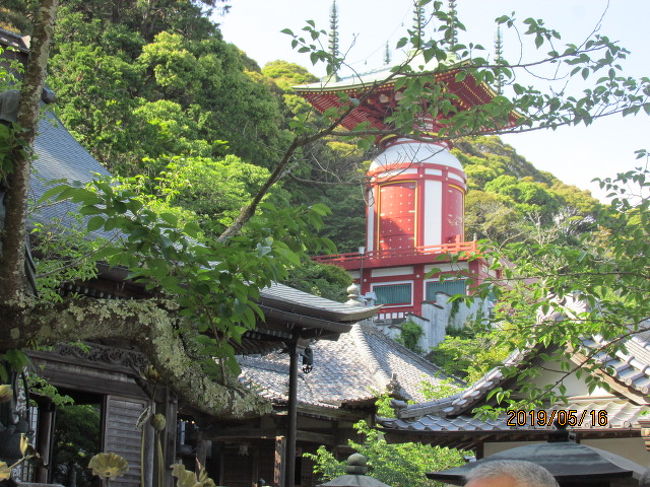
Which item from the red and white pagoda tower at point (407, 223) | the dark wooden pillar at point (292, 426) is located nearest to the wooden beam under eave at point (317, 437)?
the dark wooden pillar at point (292, 426)

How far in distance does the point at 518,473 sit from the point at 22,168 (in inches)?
95.9

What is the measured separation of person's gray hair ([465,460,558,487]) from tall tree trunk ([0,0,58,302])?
6.50 ft

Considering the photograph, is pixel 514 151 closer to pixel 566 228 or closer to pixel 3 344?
pixel 566 228

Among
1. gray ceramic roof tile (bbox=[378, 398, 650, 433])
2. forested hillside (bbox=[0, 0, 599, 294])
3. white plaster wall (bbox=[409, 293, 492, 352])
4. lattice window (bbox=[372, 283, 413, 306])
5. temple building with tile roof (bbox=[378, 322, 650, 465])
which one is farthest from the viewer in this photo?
lattice window (bbox=[372, 283, 413, 306])

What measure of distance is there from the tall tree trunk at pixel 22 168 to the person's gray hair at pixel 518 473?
6.50 feet

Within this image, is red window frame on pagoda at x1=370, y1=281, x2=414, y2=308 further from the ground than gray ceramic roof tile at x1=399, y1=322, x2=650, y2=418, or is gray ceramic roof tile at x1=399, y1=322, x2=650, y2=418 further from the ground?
red window frame on pagoda at x1=370, y1=281, x2=414, y2=308

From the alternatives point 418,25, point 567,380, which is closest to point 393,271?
point 567,380

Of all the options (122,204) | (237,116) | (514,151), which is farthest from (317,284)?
(514,151)

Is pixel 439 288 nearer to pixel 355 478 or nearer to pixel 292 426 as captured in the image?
pixel 292 426

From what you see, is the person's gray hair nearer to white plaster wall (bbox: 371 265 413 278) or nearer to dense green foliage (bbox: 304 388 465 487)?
dense green foliage (bbox: 304 388 465 487)

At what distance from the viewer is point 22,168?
3.67 meters

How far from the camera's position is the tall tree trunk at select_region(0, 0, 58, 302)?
3.44 metres

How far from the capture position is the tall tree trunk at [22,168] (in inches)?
135

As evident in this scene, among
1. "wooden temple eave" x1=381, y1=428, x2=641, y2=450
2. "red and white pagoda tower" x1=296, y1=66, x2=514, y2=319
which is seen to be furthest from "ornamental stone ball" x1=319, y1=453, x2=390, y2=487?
"red and white pagoda tower" x1=296, y1=66, x2=514, y2=319
